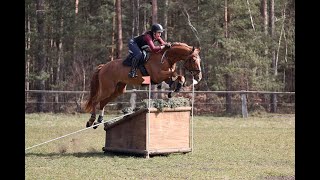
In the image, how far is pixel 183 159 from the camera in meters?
11.0

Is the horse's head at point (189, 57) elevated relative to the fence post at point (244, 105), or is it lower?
elevated

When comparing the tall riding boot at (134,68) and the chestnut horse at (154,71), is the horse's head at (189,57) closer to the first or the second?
the chestnut horse at (154,71)

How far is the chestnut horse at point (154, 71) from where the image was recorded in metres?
11.0

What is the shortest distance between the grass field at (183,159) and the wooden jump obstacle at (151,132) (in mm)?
185

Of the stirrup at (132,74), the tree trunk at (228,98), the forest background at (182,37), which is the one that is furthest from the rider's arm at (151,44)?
the forest background at (182,37)

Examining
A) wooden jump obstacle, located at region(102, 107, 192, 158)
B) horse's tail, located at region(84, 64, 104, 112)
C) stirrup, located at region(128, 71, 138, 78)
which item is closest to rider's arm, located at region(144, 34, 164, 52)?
stirrup, located at region(128, 71, 138, 78)

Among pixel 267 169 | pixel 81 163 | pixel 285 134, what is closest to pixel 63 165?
pixel 81 163

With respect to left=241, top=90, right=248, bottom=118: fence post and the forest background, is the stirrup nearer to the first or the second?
left=241, top=90, right=248, bottom=118: fence post

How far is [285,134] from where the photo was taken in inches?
679

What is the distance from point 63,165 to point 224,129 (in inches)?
387

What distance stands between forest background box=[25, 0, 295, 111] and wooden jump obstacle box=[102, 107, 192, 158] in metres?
16.3

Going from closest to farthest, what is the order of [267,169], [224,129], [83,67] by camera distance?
[267,169] → [224,129] → [83,67]
